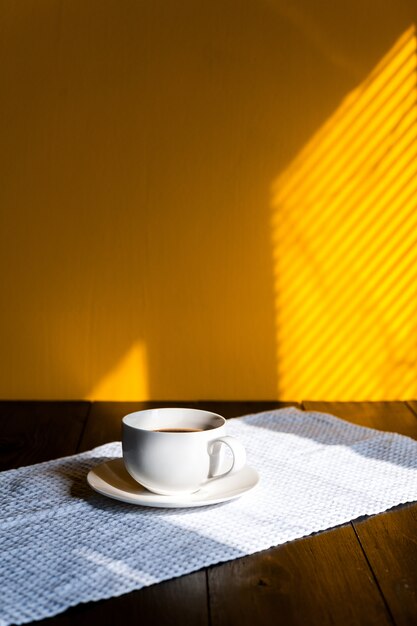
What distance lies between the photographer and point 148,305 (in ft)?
4.72

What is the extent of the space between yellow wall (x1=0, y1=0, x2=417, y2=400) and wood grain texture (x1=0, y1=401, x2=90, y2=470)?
7 centimetres

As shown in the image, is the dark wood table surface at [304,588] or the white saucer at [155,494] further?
the white saucer at [155,494]

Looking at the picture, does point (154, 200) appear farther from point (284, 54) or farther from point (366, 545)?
point (366, 545)

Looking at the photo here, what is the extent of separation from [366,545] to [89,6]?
3.50ft

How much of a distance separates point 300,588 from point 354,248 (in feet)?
2.88

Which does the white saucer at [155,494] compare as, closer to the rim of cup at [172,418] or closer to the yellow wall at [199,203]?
the rim of cup at [172,418]

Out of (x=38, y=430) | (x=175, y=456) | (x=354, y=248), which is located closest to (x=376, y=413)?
(x=354, y=248)

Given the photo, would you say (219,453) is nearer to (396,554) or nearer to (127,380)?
(396,554)

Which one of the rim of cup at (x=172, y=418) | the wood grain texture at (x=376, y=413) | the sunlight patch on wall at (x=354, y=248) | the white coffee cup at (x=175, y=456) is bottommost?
the wood grain texture at (x=376, y=413)

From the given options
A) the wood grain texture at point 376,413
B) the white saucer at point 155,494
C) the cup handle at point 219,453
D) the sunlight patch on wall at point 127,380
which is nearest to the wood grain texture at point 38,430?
the sunlight patch on wall at point 127,380

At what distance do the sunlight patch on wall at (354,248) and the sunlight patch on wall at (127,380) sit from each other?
26 cm

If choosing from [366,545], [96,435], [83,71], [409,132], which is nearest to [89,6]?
[83,71]

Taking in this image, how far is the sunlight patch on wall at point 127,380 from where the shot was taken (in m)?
1.45

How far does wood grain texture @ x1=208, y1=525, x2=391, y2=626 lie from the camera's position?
23.8 inches
